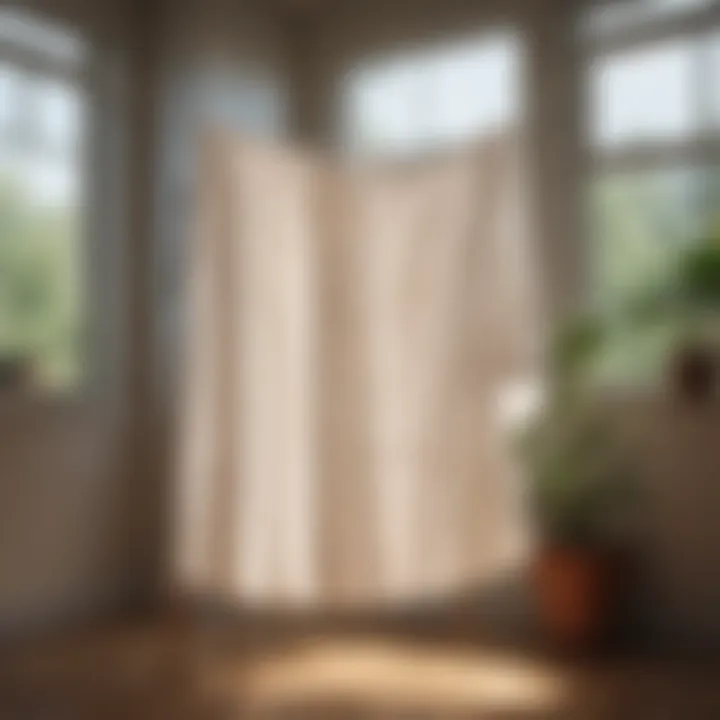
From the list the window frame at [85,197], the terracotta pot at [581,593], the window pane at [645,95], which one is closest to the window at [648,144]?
the window pane at [645,95]

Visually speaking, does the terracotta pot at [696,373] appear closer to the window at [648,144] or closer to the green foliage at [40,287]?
the window at [648,144]

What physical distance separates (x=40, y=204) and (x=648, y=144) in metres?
1.70

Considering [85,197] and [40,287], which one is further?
[85,197]

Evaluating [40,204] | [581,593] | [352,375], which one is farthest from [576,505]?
[40,204]

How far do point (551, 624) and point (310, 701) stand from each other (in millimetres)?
802

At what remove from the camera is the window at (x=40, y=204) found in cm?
291

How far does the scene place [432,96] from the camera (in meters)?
3.36

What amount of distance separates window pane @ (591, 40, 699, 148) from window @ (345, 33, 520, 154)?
0.82 ft

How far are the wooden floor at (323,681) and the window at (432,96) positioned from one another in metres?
1.47

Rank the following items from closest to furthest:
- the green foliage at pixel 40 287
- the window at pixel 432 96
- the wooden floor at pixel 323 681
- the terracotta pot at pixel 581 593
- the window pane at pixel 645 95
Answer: the wooden floor at pixel 323 681
the terracotta pot at pixel 581 593
the green foliage at pixel 40 287
the window pane at pixel 645 95
the window at pixel 432 96

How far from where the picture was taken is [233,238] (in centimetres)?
294

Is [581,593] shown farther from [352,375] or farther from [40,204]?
[40,204]

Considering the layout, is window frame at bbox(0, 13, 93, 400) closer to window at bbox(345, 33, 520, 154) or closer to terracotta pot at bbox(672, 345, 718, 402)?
window at bbox(345, 33, 520, 154)

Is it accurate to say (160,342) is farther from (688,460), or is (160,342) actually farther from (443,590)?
(688,460)
